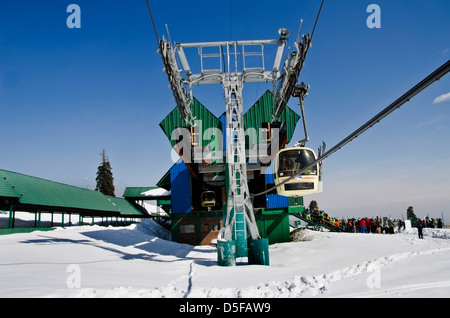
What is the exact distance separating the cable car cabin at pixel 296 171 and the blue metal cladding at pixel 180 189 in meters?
15.4

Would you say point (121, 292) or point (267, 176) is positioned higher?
point (267, 176)

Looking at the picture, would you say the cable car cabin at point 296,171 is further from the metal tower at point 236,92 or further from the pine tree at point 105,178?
the pine tree at point 105,178

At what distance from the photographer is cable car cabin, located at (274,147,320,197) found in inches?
488

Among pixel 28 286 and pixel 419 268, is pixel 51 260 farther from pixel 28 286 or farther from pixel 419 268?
pixel 419 268

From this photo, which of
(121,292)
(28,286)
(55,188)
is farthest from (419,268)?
(55,188)

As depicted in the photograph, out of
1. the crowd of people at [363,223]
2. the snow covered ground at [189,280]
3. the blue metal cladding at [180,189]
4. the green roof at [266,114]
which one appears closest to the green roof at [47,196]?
the snow covered ground at [189,280]

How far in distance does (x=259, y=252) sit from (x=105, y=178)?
62664mm

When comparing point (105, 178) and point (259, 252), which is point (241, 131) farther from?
→ point (105, 178)

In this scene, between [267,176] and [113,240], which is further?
[267,176]

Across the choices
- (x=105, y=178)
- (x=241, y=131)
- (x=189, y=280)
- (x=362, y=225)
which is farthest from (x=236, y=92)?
(x=105, y=178)

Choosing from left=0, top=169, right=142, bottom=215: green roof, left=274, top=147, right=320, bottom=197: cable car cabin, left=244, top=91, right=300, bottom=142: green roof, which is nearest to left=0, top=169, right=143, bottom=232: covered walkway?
left=0, top=169, right=142, bottom=215: green roof

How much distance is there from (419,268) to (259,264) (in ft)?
20.0
